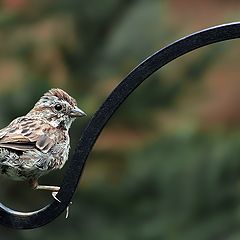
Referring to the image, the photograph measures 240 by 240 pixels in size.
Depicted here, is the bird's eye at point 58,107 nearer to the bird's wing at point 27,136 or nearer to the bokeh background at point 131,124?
the bird's wing at point 27,136

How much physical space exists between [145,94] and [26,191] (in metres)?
0.70

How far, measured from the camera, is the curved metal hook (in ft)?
5.95

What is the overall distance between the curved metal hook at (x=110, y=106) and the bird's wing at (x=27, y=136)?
208 millimetres

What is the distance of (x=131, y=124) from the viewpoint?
4.53m

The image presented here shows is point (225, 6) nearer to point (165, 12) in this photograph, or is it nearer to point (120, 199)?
point (165, 12)

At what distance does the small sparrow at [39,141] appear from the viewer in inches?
78.7

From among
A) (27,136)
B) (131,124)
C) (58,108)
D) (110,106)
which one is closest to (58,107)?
(58,108)

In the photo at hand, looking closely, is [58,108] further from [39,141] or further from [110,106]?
[110,106]

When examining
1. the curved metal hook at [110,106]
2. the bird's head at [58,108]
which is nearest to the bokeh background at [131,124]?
the bird's head at [58,108]

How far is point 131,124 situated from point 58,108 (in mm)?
2393

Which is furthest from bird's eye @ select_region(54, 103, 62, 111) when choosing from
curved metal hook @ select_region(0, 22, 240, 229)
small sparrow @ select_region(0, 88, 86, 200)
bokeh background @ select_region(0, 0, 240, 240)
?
bokeh background @ select_region(0, 0, 240, 240)

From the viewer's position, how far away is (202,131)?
4512 mm

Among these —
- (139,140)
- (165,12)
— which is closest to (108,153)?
(139,140)

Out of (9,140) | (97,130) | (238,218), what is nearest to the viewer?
(97,130)
